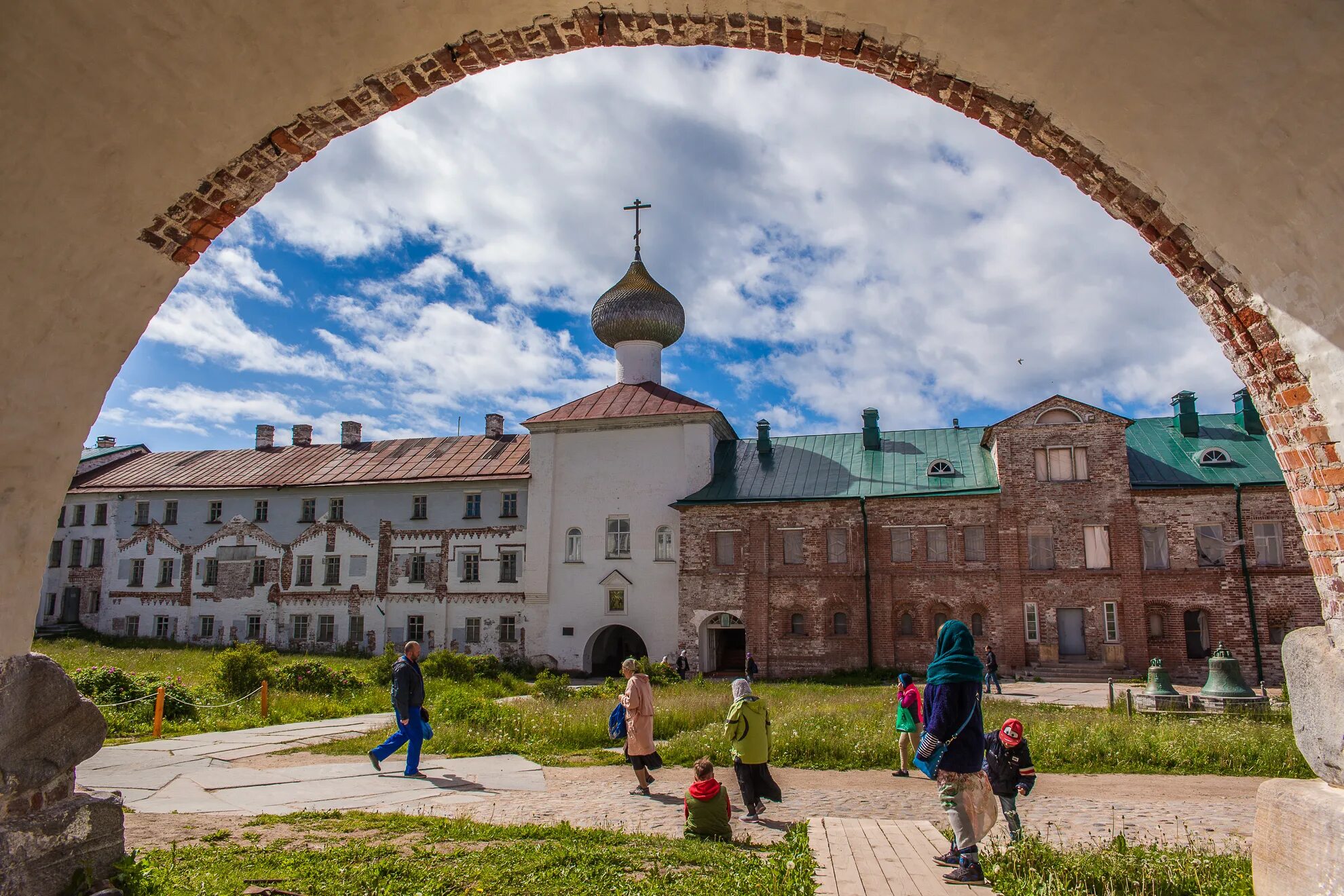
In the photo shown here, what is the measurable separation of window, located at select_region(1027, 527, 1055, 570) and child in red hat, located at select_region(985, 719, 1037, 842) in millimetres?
21743

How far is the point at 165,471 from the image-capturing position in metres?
38.1

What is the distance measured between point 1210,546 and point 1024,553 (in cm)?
543

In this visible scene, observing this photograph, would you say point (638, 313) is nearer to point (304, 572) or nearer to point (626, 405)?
point (626, 405)

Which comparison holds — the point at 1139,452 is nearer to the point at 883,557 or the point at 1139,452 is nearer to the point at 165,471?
the point at 883,557

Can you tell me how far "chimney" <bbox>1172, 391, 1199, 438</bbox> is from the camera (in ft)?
93.8

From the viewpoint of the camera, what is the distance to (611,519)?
30547 millimetres

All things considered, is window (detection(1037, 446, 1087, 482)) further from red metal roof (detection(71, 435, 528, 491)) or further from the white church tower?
red metal roof (detection(71, 435, 528, 491))

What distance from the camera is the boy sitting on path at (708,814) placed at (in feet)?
22.6

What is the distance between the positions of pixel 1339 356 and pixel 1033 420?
86.4 feet

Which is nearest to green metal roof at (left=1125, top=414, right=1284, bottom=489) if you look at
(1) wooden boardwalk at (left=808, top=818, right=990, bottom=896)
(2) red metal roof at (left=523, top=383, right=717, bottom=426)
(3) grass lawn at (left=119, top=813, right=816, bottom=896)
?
(2) red metal roof at (left=523, top=383, right=717, bottom=426)

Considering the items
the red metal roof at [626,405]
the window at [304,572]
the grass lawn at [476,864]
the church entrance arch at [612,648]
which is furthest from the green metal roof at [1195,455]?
the window at [304,572]

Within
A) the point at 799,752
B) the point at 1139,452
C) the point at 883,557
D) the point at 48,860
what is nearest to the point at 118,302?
the point at 48,860

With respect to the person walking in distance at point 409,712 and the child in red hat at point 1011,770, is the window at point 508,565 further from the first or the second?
the child in red hat at point 1011,770

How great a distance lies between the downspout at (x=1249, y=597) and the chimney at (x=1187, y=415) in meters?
3.26
